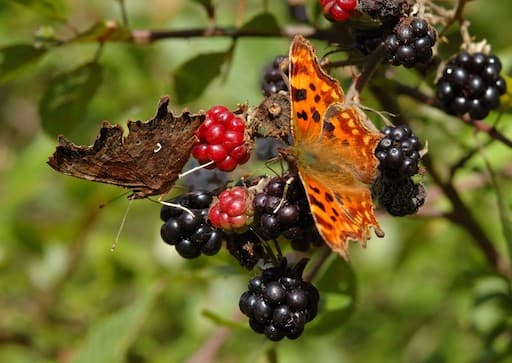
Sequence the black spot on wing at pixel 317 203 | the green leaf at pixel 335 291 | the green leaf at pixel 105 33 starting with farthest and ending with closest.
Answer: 1. the green leaf at pixel 335 291
2. the green leaf at pixel 105 33
3. the black spot on wing at pixel 317 203

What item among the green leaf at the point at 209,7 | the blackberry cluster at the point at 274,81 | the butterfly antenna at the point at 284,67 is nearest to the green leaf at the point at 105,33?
the green leaf at the point at 209,7

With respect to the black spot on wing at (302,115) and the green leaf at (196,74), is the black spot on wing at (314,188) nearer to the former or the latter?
the black spot on wing at (302,115)

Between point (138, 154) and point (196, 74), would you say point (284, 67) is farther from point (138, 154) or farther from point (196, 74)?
point (196, 74)

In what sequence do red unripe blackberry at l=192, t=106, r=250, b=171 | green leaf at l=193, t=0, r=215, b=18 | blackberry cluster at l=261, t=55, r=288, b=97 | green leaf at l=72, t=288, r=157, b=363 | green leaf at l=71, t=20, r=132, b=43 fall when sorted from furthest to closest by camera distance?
green leaf at l=72, t=288, r=157, b=363 < green leaf at l=193, t=0, r=215, b=18 < green leaf at l=71, t=20, r=132, b=43 < blackberry cluster at l=261, t=55, r=288, b=97 < red unripe blackberry at l=192, t=106, r=250, b=171

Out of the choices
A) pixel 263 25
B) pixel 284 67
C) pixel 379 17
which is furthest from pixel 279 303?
pixel 263 25

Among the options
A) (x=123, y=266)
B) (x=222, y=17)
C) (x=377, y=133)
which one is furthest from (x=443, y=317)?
(x=377, y=133)

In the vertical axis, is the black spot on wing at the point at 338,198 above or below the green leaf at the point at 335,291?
above

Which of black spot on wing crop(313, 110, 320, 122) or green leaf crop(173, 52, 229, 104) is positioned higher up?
black spot on wing crop(313, 110, 320, 122)

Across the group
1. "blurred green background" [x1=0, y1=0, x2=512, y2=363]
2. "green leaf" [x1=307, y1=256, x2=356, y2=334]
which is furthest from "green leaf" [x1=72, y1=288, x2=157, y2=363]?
"green leaf" [x1=307, y1=256, x2=356, y2=334]

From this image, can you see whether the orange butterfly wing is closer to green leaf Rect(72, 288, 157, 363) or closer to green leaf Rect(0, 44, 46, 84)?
green leaf Rect(0, 44, 46, 84)
